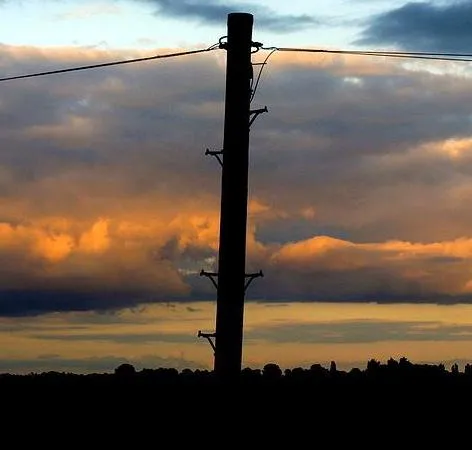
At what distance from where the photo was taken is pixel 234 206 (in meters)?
21.3

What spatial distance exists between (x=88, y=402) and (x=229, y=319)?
12.8ft

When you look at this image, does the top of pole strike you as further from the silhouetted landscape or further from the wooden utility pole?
the silhouetted landscape

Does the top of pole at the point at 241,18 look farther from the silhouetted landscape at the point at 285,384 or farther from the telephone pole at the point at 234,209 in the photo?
the silhouetted landscape at the point at 285,384

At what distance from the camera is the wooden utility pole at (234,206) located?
21.2 metres

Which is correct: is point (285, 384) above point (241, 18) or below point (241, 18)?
below

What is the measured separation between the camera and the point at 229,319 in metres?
21.2

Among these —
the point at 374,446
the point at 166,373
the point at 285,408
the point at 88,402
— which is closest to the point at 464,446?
the point at 374,446

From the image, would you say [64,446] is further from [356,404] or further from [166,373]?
[166,373]

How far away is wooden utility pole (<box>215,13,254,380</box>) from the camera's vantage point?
21250 mm

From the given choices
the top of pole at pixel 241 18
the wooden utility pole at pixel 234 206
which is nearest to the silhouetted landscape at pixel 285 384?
the wooden utility pole at pixel 234 206

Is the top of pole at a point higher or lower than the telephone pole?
higher

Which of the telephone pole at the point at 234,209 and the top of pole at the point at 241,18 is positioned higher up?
the top of pole at the point at 241,18

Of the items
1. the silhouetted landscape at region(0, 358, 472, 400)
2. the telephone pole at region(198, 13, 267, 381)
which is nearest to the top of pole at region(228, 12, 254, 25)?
the telephone pole at region(198, 13, 267, 381)

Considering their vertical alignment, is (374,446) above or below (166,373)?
below
